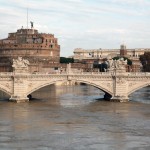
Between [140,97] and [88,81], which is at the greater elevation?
[88,81]

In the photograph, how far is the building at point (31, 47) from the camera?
9225 centimetres

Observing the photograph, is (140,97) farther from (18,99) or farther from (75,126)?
(75,126)

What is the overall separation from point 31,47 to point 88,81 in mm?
44954

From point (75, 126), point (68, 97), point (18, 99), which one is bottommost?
point (75, 126)

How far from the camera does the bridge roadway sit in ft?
160

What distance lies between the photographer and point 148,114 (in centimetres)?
4050

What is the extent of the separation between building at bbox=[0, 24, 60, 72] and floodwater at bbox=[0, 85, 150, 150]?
4393cm

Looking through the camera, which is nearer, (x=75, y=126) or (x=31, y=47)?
(x=75, y=126)

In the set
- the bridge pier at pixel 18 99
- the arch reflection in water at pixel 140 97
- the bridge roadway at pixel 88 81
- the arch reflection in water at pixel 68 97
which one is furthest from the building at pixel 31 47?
the bridge pier at pixel 18 99

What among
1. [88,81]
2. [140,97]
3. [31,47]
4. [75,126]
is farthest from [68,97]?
[31,47]

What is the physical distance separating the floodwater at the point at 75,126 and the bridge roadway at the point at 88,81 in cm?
135

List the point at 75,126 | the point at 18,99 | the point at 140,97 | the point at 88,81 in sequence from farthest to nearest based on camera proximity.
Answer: the point at 140,97 < the point at 88,81 < the point at 18,99 < the point at 75,126

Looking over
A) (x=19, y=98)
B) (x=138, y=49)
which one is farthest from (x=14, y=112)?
(x=138, y=49)

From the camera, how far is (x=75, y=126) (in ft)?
114
